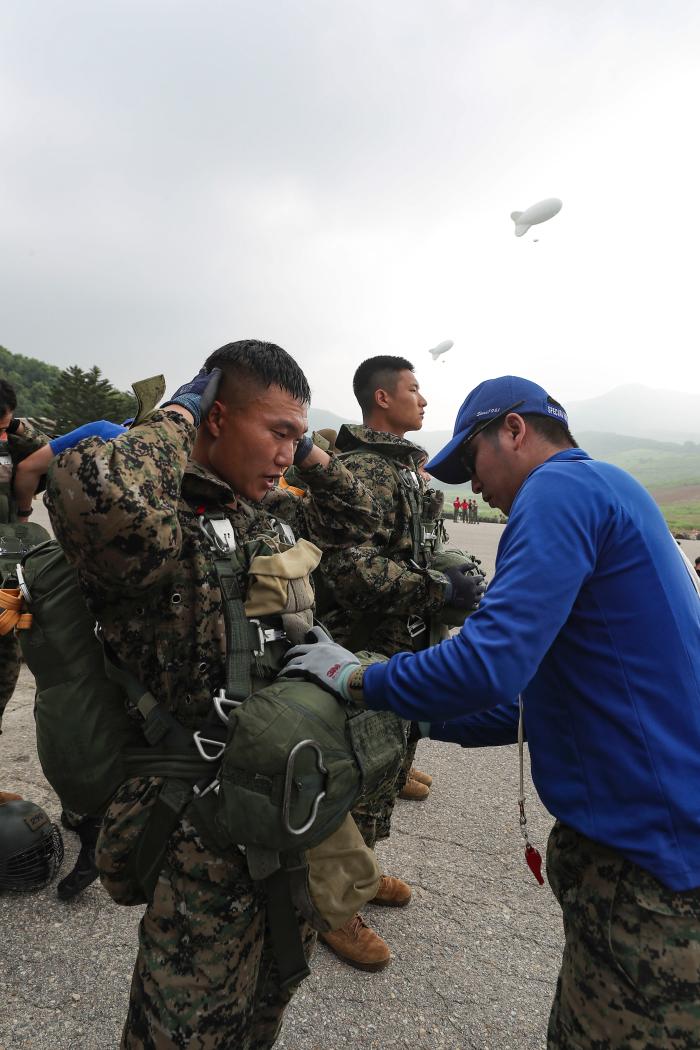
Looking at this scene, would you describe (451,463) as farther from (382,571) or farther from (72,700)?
(72,700)

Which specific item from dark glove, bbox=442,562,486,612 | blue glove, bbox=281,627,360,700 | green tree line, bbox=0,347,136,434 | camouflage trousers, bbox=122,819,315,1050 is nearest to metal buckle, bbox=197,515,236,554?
blue glove, bbox=281,627,360,700

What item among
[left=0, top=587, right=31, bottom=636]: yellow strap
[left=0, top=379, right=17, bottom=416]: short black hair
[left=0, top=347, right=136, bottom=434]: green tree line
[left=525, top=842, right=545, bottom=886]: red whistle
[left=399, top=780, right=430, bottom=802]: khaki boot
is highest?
[left=0, top=347, right=136, bottom=434]: green tree line

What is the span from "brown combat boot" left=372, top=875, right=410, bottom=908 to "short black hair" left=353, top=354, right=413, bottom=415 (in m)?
2.89

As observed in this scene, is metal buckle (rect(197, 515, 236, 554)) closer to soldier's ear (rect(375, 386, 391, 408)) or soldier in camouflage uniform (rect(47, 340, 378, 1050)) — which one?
soldier in camouflage uniform (rect(47, 340, 378, 1050))

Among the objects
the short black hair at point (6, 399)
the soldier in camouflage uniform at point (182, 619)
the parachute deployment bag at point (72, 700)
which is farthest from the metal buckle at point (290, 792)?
the short black hair at point (6, 399)

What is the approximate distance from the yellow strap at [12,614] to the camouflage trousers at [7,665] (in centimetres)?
214

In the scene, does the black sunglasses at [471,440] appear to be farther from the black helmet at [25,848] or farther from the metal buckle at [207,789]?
the black helmet at [25,848]

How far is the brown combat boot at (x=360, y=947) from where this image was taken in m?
2.73

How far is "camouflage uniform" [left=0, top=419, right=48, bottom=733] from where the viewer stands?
3.67 metres

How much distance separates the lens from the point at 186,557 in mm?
1655

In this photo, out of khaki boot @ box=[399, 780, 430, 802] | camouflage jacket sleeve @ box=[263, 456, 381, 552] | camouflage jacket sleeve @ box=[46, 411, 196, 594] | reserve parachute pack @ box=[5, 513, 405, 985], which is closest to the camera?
camouflage jacket sleeve @ box=[46, 411, 196, 594]

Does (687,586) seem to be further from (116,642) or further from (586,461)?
(116,642)

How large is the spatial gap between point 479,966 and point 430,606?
1.73 metres

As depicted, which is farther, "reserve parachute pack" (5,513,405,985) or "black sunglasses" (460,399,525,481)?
"black sunglasses" (460,399,525,481)
